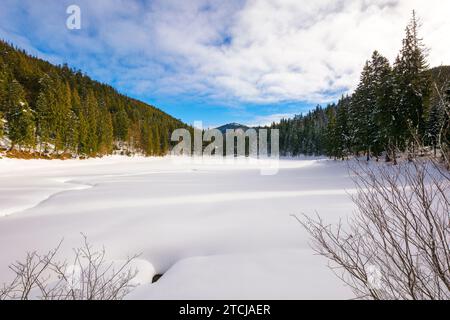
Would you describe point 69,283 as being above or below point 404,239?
below

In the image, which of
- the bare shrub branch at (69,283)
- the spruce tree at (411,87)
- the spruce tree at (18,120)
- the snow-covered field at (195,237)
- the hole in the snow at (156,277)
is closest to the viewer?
the bare shrub branch at (69,283)

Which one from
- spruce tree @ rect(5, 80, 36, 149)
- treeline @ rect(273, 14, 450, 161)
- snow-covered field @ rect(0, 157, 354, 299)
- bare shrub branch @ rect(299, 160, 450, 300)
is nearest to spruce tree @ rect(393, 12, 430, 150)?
treeline @ rect(273, 14, 450, 161)

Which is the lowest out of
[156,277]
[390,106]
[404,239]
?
[156,277]

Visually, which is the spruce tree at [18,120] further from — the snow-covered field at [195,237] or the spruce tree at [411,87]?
the spruce tree at [411,87]

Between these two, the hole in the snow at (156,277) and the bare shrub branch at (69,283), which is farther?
the hole in the snow at (156,277)

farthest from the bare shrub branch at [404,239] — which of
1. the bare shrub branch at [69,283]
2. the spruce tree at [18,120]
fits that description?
the spruce tree at [18,120]

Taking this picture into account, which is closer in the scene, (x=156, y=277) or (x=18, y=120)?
(x=156, y=277)

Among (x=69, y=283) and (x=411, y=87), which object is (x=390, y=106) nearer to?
(x=411, y=87)

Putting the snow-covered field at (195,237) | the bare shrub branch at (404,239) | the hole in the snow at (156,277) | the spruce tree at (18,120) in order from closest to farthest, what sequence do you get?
the bare shrub branch at (404,239) < the snow-covered field at (195,237) < the hole in the snow at (156,277) < the spruce tree at (18,120)

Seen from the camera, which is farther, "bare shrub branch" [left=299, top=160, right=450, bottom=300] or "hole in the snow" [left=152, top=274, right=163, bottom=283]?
"hole in the snow" [left=152, top=274, right=163, bottom=283]

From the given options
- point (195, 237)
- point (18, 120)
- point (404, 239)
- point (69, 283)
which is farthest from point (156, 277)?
point (18, 120)

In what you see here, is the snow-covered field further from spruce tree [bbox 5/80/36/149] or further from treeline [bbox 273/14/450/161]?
spruce tree [bbox 5/80/36/149]
